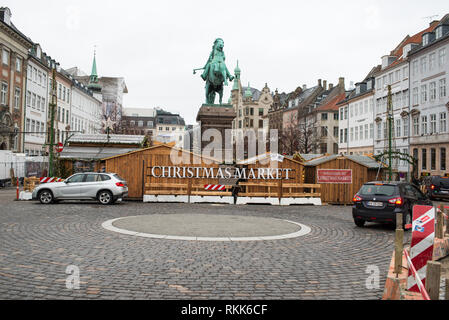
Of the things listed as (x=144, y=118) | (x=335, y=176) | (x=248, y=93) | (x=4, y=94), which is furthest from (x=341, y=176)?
(x=144, y=118)

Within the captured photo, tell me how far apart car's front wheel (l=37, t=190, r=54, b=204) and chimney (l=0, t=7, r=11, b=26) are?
32.3 metres

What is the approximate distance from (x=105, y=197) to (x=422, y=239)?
1610 cm

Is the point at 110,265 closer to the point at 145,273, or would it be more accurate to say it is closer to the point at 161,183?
the point at 145,273

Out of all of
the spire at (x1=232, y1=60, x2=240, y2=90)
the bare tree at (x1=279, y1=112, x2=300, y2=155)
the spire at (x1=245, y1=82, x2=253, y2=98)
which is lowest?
the bare tree at (x1=279, y1=112, x2=300, y2=155)

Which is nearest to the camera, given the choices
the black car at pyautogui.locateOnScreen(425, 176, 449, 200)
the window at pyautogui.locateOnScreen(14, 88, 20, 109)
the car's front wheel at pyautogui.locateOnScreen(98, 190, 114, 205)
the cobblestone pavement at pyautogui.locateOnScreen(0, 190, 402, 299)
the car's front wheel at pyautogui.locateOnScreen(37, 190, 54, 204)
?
the cobblestone pavement at pyautogui.locateOnScreen(0, 190, 402, 299)

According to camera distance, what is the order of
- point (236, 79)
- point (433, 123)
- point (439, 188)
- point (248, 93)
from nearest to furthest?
1. point (439, 188)
2. point (433, 123)
3. point (248, 93)
4. point (236, 79)

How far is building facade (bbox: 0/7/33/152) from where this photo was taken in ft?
142

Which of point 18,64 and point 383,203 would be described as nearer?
point 383,203

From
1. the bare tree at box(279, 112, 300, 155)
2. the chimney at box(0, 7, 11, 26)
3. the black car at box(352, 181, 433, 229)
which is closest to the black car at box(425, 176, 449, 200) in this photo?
the black car at box(352, 181, 433, 229)

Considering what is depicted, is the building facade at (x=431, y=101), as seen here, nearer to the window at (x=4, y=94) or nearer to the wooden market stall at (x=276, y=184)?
the wooden market stall at (x=276, y=184)

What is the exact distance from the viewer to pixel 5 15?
147 feet

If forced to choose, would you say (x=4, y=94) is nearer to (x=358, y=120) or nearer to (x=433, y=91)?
(x=433, y=91)

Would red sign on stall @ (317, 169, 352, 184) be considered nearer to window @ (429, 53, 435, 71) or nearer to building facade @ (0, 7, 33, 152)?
window @ (429, 53, 435, 71)

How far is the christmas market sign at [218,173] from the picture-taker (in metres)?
22.9
